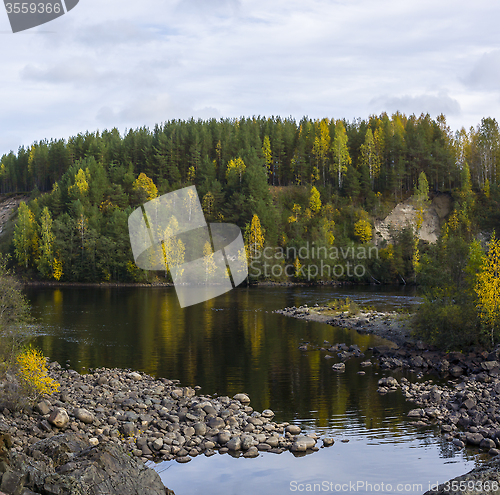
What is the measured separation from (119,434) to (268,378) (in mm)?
10301

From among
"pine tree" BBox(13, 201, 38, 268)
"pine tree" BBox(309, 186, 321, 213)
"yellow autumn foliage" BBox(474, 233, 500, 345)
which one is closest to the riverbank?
"yellow autumn foliage" BBox(474, 233, 500, 345)

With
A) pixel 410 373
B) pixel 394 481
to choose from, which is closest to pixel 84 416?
pixel 394 481

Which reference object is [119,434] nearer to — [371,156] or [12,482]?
[12,482]

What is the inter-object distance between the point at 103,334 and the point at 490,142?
91448 millimetres

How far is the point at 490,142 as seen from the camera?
101 meters

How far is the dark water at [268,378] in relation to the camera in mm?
14422

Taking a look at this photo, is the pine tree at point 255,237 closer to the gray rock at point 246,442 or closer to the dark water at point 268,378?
the dark water at point 268,378

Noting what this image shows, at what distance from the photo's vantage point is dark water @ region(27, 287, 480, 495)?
14.4m

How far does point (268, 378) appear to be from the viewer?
2541 centimetres

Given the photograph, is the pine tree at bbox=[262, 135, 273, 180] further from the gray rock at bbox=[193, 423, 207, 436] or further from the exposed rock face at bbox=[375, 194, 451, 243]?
the gray rock at bbox=[193, 423, 207, 436]

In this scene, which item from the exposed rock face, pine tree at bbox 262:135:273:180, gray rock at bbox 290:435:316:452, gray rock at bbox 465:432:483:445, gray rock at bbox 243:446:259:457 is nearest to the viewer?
gray rock at bbox 243:446:259:457

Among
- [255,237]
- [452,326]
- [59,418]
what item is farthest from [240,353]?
[255,237]

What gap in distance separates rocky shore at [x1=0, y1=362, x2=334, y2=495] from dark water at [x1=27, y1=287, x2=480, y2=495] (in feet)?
2.84

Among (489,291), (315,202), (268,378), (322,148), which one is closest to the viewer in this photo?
(268,378)
